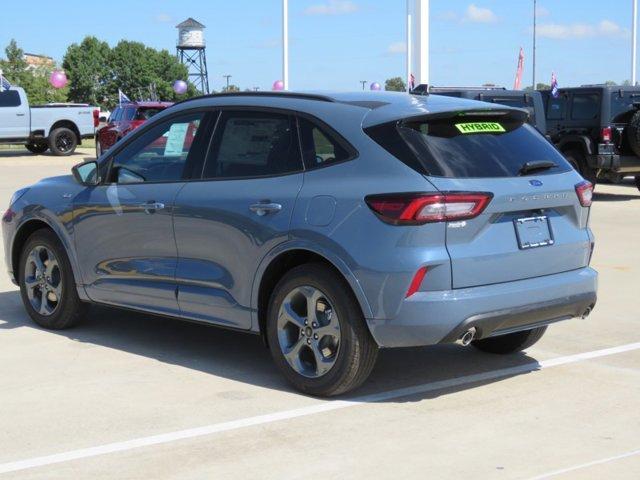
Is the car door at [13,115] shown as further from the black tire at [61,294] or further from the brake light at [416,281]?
the brake light at [416,281]

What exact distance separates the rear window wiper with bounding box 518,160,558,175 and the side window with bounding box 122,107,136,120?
20511mm

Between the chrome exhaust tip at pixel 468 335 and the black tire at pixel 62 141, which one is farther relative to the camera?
the black tire at pixel 62 141

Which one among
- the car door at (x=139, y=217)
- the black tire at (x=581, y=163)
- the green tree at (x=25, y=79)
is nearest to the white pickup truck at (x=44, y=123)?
the black tire at (x=581, y=163)

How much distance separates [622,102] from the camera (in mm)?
17906

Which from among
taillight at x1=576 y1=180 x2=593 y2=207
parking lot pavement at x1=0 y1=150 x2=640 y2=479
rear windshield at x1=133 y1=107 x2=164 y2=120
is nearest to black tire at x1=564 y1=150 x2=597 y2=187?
parking lot pavement at x1=0 y1=150 x2=640 y2=479

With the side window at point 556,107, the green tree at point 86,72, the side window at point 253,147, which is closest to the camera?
the side window at point 253,147

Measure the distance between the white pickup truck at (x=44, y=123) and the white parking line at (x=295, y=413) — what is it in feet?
88.4

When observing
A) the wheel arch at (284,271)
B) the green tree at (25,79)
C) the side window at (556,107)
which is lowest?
the wheel arch at (284,271)

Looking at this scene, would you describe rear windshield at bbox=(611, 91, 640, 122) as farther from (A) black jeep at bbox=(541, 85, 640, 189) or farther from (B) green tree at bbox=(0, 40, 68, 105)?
(B) green tree at bbox=(0, 40, 68, 105)

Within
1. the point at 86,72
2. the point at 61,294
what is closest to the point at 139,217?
the point at 61,294

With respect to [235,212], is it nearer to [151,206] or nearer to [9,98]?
[151,206]

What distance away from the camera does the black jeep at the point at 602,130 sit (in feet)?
57.7

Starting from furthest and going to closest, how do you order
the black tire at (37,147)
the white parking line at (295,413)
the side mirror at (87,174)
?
the black tire at (37,147)
the side mirror at (87,174)
the white parking line at (295,413)

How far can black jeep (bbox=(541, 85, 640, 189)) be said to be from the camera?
1759 centimetres
